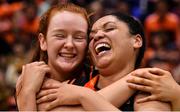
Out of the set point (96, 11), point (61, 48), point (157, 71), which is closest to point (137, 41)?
point (157, 71)

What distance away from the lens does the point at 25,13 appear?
302 inches

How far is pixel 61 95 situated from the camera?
2.94 m

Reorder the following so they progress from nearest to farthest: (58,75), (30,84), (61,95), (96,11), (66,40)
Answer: (61,95), (30,84), (66,40), (58,75), (96,11)

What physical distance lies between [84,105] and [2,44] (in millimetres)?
4599

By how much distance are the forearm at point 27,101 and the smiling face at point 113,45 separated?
0.40 m

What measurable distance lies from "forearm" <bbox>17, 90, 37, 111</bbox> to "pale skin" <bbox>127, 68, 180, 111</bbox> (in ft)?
1.76

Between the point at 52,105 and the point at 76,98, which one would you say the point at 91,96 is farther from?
the point at 52,105

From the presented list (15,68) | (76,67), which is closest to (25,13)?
(15,68)

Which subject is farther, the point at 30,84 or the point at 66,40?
the point at 66,40

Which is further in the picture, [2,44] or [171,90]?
[2,44]

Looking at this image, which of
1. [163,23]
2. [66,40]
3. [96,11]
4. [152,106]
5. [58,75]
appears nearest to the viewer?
[152,106]

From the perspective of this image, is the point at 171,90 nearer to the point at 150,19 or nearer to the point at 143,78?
the point at 143,78

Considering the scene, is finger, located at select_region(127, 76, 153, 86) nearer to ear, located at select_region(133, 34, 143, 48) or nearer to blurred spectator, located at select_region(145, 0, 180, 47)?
ear, located at select_region(133, 34, 143, 48)

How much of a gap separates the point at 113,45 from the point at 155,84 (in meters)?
0.36
